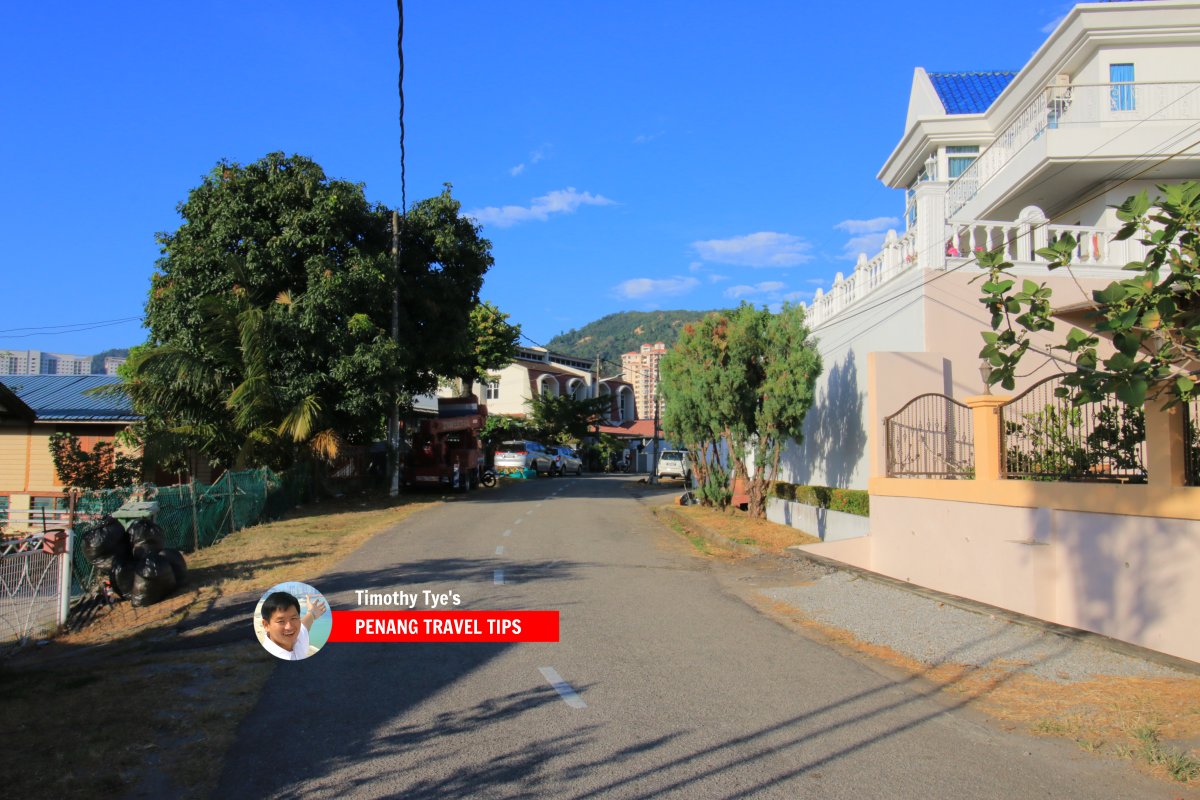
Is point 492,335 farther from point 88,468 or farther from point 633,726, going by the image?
point 633,726

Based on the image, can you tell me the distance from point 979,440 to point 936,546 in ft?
6.03

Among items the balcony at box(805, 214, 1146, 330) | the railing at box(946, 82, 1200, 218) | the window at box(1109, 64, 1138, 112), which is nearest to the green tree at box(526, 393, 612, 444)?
the railing at box(946, 82, 1200, 218)

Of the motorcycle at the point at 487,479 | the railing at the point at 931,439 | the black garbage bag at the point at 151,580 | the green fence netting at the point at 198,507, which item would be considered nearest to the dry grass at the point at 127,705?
the black garbage bag at the point at 151,580

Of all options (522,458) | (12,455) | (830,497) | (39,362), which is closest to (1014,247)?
(830,497)

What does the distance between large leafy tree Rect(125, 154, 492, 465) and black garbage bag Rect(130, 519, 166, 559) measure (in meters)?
10.9

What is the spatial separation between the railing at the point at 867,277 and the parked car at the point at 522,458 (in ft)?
84.1

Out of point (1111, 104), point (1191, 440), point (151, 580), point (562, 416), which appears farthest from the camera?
point (562, 416)

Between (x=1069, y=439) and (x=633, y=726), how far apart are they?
6.50 m

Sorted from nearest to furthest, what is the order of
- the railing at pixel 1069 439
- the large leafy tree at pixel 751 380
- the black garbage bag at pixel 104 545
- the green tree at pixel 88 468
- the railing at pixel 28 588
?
the railing at pixel 28 588, the railing at pixel 1069 439, the black garbage bag at pixel 104 545, the large leafy tree at pixel 751 380, the green tree at pixel 88 468

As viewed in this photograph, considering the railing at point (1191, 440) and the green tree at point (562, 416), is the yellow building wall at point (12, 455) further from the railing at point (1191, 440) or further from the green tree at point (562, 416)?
the green tree at point (562, 416)

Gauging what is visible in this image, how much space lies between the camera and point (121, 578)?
10.3 meters

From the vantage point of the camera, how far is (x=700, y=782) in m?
4.85

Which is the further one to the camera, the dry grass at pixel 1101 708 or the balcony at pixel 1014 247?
the balcony at pixel 1014 247

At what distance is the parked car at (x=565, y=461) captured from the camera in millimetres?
52594
